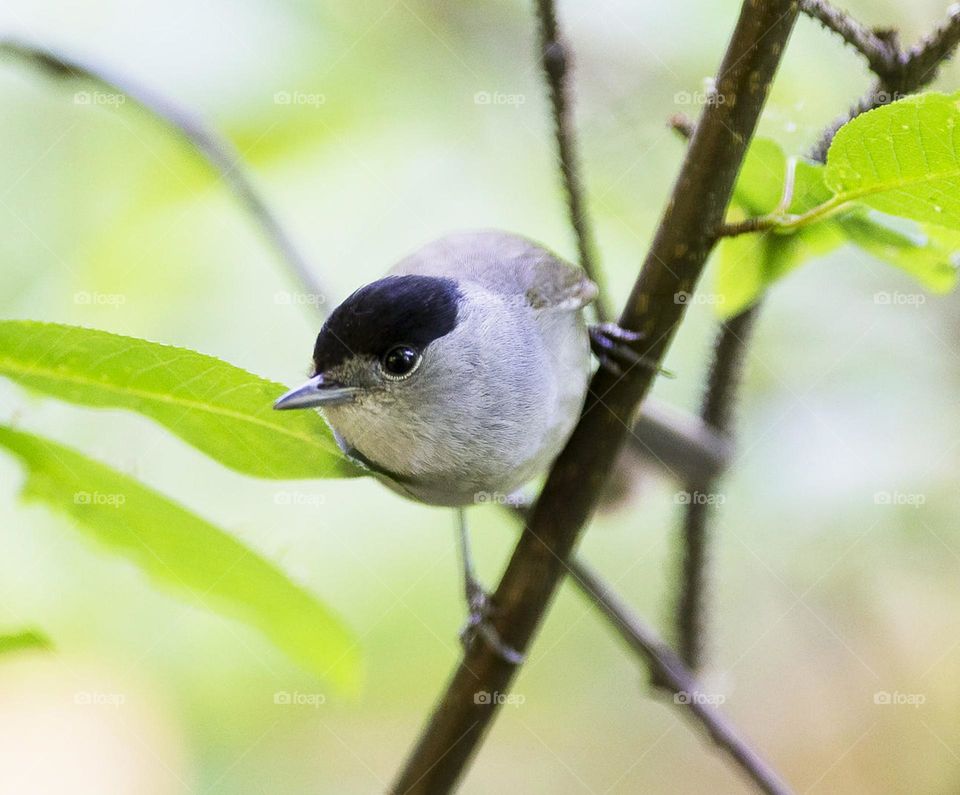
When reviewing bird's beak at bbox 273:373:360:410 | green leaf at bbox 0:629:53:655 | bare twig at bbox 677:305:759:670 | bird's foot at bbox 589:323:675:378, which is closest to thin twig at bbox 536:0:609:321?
bird's foot at bbox 589:323:675:378

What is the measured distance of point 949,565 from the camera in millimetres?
2080

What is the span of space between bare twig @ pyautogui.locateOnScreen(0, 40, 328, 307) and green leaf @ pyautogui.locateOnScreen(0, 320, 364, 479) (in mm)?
Result: 667

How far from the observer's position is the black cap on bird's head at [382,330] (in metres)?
1.26

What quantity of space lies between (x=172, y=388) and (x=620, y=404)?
2.12ft

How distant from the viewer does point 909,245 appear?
45.8 inches

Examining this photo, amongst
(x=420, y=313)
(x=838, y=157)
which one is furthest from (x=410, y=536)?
(x=838, y=157)

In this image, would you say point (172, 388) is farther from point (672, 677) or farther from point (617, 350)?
point (672, 677)

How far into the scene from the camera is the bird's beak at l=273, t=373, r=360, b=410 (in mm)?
1114

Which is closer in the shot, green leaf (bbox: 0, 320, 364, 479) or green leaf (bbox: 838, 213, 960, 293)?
green leaf (bbox: 0, 320, 364, 479)

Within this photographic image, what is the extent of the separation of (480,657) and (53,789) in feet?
3.29

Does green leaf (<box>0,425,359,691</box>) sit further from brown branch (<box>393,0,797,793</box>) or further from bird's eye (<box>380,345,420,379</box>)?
bird's eye (<box>380,345,420,379</box>)

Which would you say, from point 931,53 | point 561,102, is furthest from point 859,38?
point 561,102

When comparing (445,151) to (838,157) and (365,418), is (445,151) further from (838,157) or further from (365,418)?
(838,157)

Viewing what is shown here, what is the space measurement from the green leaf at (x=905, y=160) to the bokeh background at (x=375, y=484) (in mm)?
915
